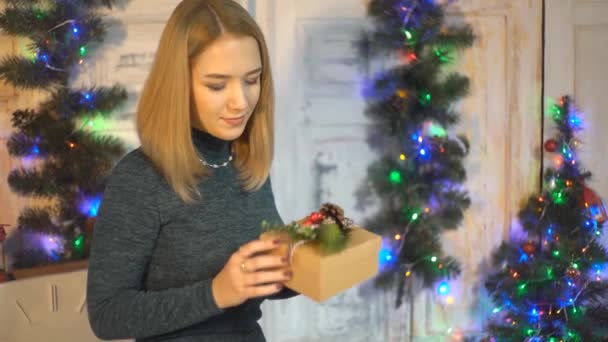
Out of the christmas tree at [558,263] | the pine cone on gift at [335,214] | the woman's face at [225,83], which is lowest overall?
the christmas tree at [558,263]

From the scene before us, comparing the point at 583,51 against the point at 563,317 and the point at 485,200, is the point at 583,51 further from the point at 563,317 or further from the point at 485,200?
the point at 563,317

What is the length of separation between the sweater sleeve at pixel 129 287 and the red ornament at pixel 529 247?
76.6 inches

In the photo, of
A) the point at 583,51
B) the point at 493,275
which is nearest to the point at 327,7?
the point at 583,51

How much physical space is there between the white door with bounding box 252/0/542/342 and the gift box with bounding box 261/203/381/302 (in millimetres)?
1401

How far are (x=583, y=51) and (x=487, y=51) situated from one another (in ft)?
1.41

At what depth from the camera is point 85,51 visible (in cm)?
231

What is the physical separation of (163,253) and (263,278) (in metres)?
0.22

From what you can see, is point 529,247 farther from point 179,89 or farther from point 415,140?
point 179,89

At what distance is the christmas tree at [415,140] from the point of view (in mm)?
2518

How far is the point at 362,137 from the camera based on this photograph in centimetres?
265

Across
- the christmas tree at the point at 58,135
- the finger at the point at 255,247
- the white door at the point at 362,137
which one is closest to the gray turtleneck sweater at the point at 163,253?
the finger at the point at 255,247

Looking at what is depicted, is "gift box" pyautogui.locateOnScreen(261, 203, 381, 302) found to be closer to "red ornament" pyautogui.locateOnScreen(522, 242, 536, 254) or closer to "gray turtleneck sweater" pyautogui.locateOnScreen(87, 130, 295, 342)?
"gray turtleneck sweater" pyautogui.locateOnScreen(87, 130, 295, 342)

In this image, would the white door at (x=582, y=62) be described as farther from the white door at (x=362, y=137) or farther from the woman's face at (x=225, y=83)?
the woman's face at (x=225, y=83)

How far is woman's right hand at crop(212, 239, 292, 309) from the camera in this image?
108cm
